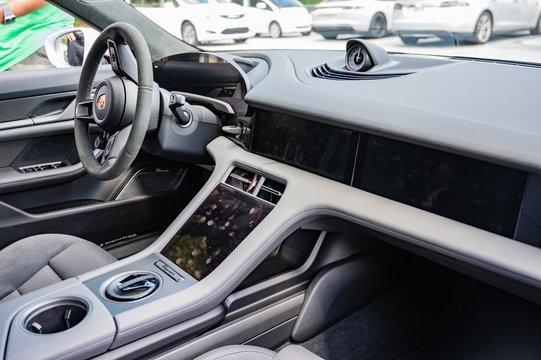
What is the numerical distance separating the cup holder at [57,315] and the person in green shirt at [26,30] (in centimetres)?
150

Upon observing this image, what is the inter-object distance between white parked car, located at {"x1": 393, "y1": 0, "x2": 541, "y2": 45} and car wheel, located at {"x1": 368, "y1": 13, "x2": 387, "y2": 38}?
93mm

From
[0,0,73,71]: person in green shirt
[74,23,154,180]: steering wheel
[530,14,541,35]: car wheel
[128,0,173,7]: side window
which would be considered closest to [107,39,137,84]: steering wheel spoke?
[74,23,154,180]: steering wheel

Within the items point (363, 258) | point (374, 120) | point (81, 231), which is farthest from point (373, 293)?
point (81, 231)

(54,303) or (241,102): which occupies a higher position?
(241,102)

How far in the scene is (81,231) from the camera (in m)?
2.03

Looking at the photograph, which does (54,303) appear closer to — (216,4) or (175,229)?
(175,229)

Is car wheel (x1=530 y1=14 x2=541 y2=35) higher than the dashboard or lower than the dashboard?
higher

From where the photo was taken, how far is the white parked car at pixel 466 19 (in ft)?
5.52

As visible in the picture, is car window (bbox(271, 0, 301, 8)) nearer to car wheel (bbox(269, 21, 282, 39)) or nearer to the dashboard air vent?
car wheel (bbox(269, 21, 282, 39))

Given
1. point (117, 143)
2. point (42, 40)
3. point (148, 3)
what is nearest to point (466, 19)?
point (117, 143)

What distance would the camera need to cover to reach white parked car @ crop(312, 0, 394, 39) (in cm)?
248

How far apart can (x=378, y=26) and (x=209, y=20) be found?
6.71 ft

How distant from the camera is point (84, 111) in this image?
1617 mm

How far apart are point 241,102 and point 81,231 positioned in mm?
857
